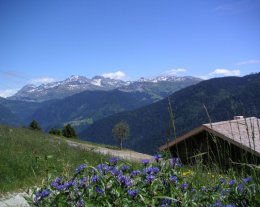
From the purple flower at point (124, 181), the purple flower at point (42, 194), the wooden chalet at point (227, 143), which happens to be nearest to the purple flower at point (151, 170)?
the purple flower at point (124, 181)

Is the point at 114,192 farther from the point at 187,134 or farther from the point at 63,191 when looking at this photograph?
the point at 187,134

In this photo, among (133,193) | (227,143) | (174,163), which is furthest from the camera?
(227,143)

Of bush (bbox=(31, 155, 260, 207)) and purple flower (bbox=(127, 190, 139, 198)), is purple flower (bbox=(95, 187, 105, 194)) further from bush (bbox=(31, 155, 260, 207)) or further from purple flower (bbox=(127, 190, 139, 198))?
purple flower (bbox=(127, 190, 139, 198))

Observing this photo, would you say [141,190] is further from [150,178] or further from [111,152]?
[111,152]

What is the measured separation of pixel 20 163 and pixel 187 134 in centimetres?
1691

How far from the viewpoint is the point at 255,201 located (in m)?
2.62

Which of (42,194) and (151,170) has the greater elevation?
(151,170)

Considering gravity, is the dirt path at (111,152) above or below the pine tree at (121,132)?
below

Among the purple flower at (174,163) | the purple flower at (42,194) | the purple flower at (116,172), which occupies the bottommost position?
the purple flower at (42,194)

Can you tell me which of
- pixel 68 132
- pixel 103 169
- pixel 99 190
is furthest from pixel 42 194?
pixel 68 132

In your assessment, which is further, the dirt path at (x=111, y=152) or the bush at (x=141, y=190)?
the dirt path at (x=111, y=152)

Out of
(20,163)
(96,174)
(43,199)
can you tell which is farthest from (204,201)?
(20,163)

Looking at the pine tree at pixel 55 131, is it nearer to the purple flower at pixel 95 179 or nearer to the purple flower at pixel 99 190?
the purple flower at pixel 95 179

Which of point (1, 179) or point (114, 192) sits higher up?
point (114, 192)
